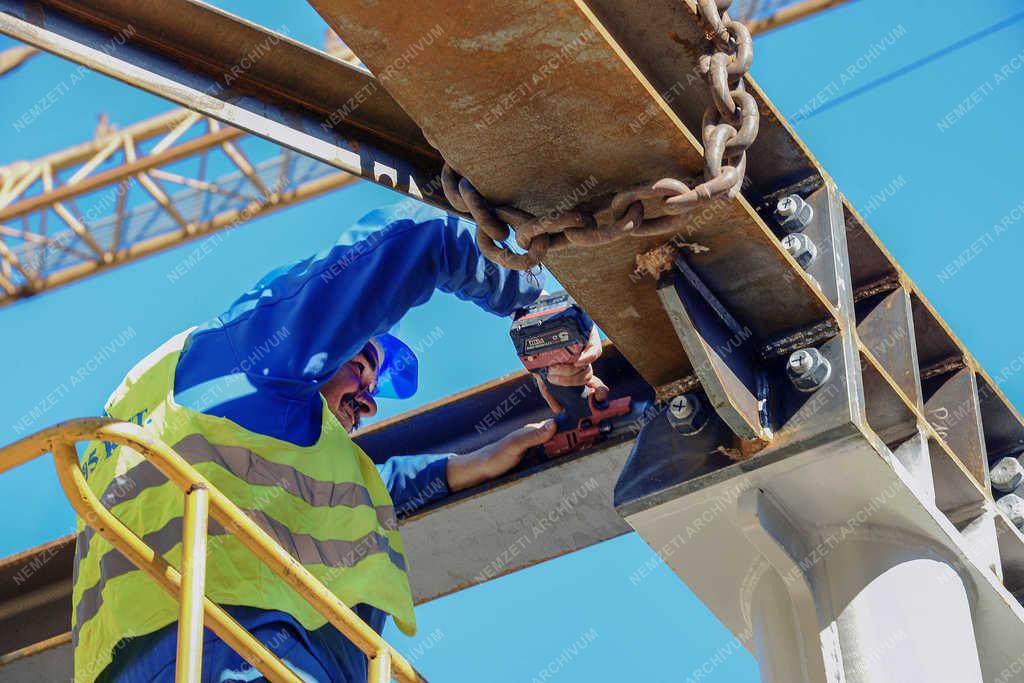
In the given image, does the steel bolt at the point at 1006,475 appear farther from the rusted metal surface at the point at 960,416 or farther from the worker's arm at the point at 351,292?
the worker's arm at the point at 351,292

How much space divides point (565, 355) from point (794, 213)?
3.77 ft

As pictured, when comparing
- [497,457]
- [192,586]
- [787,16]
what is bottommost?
[787,16]

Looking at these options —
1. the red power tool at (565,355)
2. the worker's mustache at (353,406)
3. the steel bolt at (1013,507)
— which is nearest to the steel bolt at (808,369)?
the red power tool at (565,355)

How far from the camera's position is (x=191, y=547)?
4055 mm

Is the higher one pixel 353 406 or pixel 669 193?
pixel 669 193

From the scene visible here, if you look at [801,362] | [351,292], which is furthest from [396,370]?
[801,362]

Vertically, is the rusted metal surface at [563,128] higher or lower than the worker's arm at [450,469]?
higher

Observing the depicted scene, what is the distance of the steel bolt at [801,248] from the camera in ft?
15.9

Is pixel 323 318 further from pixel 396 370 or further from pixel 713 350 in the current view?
pixel 713 350

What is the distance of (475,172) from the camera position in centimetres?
409

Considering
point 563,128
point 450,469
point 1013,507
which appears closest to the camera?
point 563,128

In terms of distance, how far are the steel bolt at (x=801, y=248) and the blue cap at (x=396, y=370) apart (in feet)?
6.91

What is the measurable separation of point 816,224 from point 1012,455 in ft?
5.28

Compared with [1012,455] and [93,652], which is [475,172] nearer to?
[93,652]
